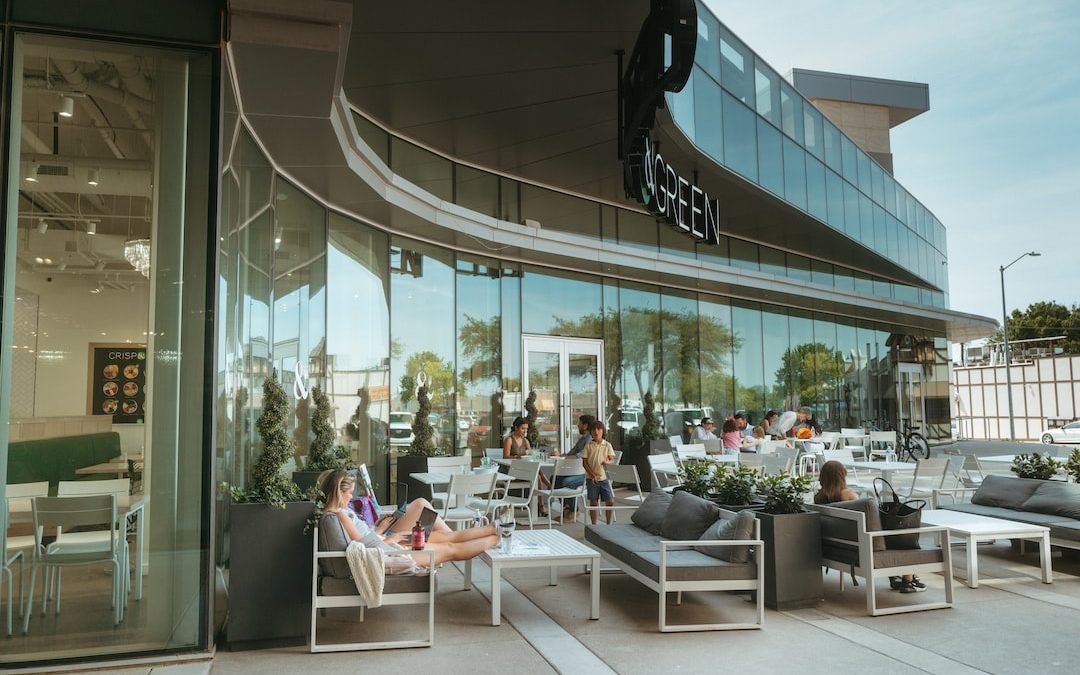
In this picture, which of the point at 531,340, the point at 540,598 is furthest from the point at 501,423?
the point at 540,598

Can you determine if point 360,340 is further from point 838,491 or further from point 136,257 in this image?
point 838,491

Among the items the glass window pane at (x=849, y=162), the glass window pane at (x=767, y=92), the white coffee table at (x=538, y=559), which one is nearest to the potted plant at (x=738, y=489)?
the white coffee table at (x=538, y=559)

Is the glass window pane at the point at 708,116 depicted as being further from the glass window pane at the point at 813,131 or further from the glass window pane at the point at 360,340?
the glass window pane at the point at 360,340

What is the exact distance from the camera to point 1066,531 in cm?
727

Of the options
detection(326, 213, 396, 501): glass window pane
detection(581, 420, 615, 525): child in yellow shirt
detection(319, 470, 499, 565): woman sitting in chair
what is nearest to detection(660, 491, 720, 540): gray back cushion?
detection(319, 470, 499, 565): woman sitting in chair

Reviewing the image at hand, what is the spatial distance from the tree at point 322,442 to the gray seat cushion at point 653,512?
3.54 metres

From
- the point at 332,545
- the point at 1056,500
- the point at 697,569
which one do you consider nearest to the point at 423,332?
the point at 332,545

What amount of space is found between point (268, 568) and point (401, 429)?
21.4 feet

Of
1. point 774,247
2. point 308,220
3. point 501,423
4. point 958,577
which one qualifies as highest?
point 774,247

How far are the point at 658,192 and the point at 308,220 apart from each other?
14.6ft

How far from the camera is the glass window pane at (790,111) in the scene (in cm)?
1573

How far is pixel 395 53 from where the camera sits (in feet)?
29.0

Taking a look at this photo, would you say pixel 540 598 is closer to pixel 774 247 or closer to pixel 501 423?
pixel 501 423

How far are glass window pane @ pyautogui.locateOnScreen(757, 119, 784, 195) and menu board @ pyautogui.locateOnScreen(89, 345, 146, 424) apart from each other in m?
11.9
